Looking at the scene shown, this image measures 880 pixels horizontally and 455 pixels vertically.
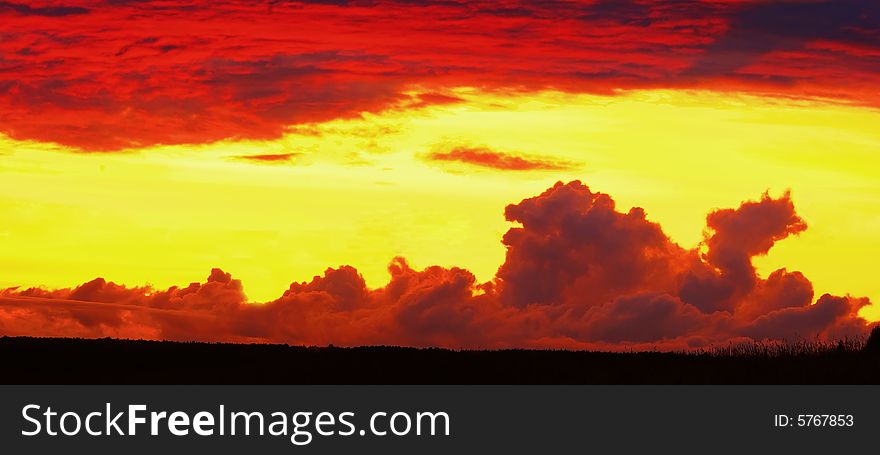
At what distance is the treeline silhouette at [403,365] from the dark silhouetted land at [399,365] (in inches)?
1.3

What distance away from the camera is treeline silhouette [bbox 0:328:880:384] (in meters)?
37.5

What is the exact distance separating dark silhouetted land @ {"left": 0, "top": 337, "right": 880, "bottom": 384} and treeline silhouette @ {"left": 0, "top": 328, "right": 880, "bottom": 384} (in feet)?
0.10

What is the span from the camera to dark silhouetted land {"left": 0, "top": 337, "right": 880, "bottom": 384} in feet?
123

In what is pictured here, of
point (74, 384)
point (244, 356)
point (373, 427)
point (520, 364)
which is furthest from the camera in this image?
point (244, 356)

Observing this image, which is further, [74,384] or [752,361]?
[752,361]

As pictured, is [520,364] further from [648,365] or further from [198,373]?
[198,373]

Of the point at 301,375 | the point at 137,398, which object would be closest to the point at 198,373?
the point at 301,375

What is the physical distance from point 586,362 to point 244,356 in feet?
37.7

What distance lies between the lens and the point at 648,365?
40406mm

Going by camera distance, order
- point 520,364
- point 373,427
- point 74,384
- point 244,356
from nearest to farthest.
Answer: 1. point 373,427
2. point 74,384
3. point 520,364
4. point 244,356

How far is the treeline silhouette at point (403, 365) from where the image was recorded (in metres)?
37.5

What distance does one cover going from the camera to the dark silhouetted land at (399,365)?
37438 millimetres

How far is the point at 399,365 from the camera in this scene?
4006 cm

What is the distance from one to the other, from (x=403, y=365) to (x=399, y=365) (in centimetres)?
13
